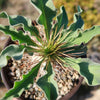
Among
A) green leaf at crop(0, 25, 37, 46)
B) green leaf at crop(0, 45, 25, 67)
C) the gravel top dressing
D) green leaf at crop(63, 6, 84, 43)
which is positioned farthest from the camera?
the gravel top dressing

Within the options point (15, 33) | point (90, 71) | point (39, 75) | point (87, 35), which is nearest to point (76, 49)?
point (87, 35)

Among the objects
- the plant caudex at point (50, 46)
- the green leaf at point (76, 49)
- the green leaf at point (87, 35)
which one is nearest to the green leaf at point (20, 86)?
the plant caudex at point (50, 46)

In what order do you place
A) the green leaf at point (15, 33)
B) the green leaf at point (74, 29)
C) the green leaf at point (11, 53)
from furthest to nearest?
the green leaf at point (74, 29)
the green leaf at point (15, 33)
the green leaf at point (11, 53)

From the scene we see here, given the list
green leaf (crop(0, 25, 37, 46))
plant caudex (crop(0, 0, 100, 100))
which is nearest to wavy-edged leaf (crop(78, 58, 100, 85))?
plant caudex (crop(0, 0, 100, 100))

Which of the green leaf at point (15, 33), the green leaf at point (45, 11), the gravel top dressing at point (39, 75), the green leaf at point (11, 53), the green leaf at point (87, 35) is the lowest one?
the gravel top dressing at point (39, 75)

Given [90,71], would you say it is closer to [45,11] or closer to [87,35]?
[87,35]

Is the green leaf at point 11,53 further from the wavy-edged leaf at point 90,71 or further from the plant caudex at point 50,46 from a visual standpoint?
the wavy-edged leaf at point 90,71

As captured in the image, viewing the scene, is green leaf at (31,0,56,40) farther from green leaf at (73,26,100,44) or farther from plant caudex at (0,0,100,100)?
green leaf at (73,26,100,44)
